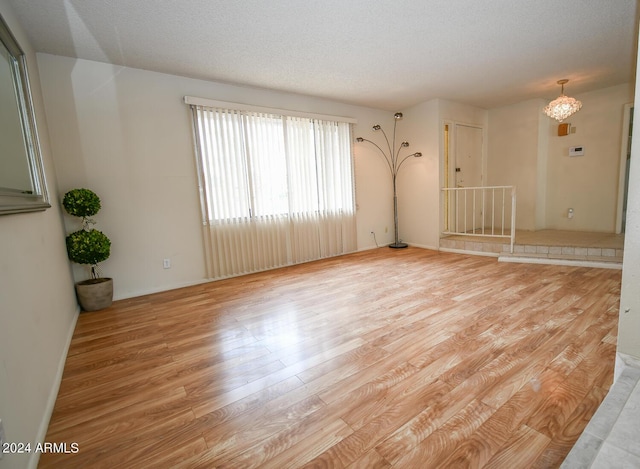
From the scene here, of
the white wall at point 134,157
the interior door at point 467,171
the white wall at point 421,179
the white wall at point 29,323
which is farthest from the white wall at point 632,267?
the interior door at point 467,171

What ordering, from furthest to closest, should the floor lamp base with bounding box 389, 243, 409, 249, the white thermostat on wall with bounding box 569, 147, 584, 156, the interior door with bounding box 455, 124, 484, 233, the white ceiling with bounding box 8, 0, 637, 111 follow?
the floor lamp base with bounding box 389, 243, 409, 249, the interior door with bounding box 455, 124, 484, 233, the white thermostat on wall with bounding box 569, 147, 584, 156, the white ceiling with bounding box 8, 0, 637, 111

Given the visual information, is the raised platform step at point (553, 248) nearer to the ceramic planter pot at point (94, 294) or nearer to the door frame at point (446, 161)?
the door frame at point (446, 161)

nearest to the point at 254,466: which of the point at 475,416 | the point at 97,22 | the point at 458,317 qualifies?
the point at 475,416

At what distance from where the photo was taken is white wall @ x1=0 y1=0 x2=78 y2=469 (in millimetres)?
1176

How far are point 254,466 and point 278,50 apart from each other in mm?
3366

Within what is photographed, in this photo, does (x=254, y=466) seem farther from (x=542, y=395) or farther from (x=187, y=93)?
(x=187, y=93)

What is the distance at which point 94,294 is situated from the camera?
2.97 metres

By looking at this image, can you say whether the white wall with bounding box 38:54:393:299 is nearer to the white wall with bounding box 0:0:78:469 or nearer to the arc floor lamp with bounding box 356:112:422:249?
the white wall with bounding box 0:0:78:469

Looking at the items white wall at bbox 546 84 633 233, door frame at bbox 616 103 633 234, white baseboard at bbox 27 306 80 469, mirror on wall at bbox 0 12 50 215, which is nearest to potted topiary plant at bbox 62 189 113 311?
mirror on wall at bbox 0 12 50 215

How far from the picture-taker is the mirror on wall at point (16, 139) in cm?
155

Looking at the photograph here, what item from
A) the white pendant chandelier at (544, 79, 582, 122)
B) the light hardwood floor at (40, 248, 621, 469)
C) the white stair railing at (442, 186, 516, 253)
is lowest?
the light hardwood floor at (40, 248, 621, 469)

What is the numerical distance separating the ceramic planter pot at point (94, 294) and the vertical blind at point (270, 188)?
44.2 inches

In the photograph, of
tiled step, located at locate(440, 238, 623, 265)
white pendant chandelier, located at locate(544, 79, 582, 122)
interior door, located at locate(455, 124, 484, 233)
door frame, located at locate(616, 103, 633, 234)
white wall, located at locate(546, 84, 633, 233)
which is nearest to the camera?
tiled step, located at locate(440, 238, 623, 265)

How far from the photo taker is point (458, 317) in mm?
A: 2469
